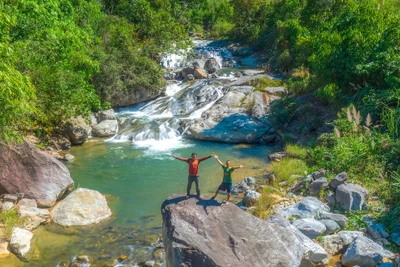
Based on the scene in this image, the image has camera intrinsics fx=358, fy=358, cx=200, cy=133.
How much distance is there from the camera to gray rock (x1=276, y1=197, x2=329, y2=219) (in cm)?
920

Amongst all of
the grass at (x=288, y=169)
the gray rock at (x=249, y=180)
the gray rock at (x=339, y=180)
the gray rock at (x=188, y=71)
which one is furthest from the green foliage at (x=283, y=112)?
the gray rock at (x=188, y=71)

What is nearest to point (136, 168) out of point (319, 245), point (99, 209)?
point (99, 209)

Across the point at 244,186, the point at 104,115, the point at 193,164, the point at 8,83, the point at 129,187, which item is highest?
the point at 8,83

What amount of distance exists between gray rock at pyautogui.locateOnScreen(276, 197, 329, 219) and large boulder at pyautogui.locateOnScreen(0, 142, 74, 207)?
694 centimetres

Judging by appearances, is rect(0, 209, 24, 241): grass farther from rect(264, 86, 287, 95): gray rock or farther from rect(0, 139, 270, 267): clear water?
rect(264, 86, 287, 95): gray rock

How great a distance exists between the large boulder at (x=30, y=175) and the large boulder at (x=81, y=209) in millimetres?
627

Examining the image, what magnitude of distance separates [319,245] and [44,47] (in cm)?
1055

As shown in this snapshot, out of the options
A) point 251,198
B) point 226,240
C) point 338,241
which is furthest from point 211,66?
point 226,240

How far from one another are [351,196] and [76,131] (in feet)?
44.1

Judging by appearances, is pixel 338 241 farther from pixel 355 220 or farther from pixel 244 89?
pixel 244 89

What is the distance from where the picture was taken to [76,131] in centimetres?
1797

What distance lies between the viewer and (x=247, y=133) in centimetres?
1845

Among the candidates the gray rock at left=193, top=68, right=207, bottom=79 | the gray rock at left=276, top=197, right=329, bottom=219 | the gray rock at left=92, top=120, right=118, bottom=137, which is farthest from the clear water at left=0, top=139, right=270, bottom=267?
the gray rock at left=193, top=68, right=207, bottom=79

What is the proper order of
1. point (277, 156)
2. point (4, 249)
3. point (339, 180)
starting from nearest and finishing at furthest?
point (4, 249)
point (339, 180)
point (277, 156)
